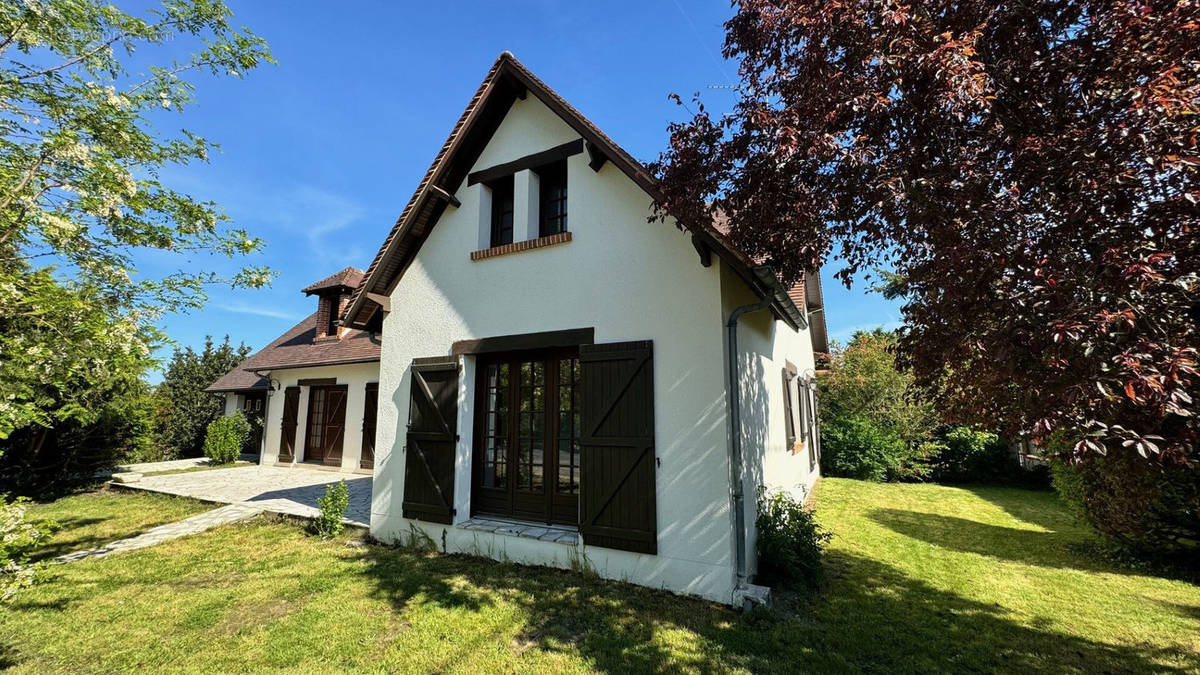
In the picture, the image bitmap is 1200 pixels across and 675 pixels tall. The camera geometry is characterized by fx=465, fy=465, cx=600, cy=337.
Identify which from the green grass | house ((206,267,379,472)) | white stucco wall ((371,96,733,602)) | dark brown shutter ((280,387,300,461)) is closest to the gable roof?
white stucco wall ((371,96,733,602))

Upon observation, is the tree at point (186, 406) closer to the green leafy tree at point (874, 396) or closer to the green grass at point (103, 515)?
the green grass at point (103, 515)

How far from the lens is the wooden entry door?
46.7 feet

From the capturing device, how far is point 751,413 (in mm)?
5848

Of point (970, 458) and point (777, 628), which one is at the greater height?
point (970, 458)

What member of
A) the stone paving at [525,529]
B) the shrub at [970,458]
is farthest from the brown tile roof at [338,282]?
the shrub at [970,458]

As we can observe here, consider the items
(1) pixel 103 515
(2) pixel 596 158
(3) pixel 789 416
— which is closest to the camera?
(2) pixel 596 158

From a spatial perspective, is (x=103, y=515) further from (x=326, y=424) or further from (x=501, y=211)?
(x=501, y=211)

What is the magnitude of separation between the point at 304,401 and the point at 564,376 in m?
12.7

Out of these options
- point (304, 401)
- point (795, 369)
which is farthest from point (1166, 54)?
point (304, 401)

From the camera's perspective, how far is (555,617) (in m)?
4.59

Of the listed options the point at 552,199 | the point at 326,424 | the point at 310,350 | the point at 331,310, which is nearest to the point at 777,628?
the point at 552,199

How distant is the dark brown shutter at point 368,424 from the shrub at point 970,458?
16.3m

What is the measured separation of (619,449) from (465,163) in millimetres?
5108

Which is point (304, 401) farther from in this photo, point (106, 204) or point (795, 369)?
point (795, 369)
